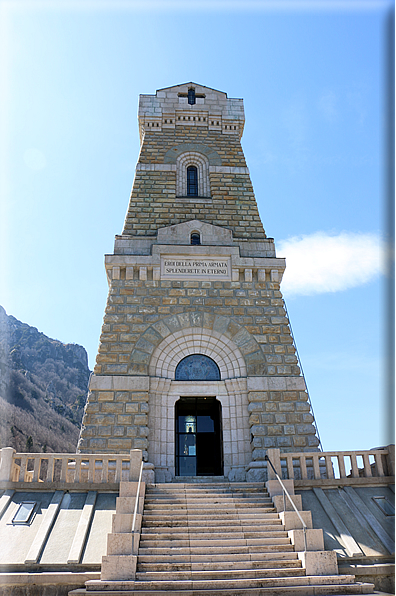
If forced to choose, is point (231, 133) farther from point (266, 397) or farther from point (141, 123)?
point (266, 397)

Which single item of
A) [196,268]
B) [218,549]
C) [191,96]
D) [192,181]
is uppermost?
[191,96]

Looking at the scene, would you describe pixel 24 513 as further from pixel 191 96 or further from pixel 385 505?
pixel 191 96

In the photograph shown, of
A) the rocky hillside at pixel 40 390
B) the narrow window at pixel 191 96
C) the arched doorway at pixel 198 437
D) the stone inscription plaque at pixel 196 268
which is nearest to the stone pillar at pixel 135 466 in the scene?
the arched doorway at pixel 198 437

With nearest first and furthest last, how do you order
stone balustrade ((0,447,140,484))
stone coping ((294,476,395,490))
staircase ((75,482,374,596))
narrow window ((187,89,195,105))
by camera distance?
staircase ((75,482,374,596)) < stone balustrade ((0,447,140,484)) < stone coping ((294,476,395,490)) < narrow window ((187,89,195,105))

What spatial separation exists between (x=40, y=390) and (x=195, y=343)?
1896 inches

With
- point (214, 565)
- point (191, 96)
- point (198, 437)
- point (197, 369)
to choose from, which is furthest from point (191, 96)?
point (214, 565)

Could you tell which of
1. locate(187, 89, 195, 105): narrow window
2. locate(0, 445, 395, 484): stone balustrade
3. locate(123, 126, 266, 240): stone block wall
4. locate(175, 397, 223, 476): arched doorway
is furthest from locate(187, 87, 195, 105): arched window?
locate(0, 445, 395, 484): stone balustrade

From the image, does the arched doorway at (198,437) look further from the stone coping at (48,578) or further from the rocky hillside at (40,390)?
the rocky hillside at (40,390)

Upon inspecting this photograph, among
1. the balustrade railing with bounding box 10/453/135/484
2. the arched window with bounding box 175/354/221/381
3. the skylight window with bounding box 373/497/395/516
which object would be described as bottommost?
the skylight window with bounding box 373/497/395/516

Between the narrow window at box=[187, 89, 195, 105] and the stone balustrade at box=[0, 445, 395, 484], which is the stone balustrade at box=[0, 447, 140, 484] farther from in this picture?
the narrow window at box=[187, 89, 195, 105]

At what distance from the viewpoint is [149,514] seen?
8.56 m

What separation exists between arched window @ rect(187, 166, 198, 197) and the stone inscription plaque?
3.42 meters

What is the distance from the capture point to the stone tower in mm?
11812

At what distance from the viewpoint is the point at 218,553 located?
295 inches
